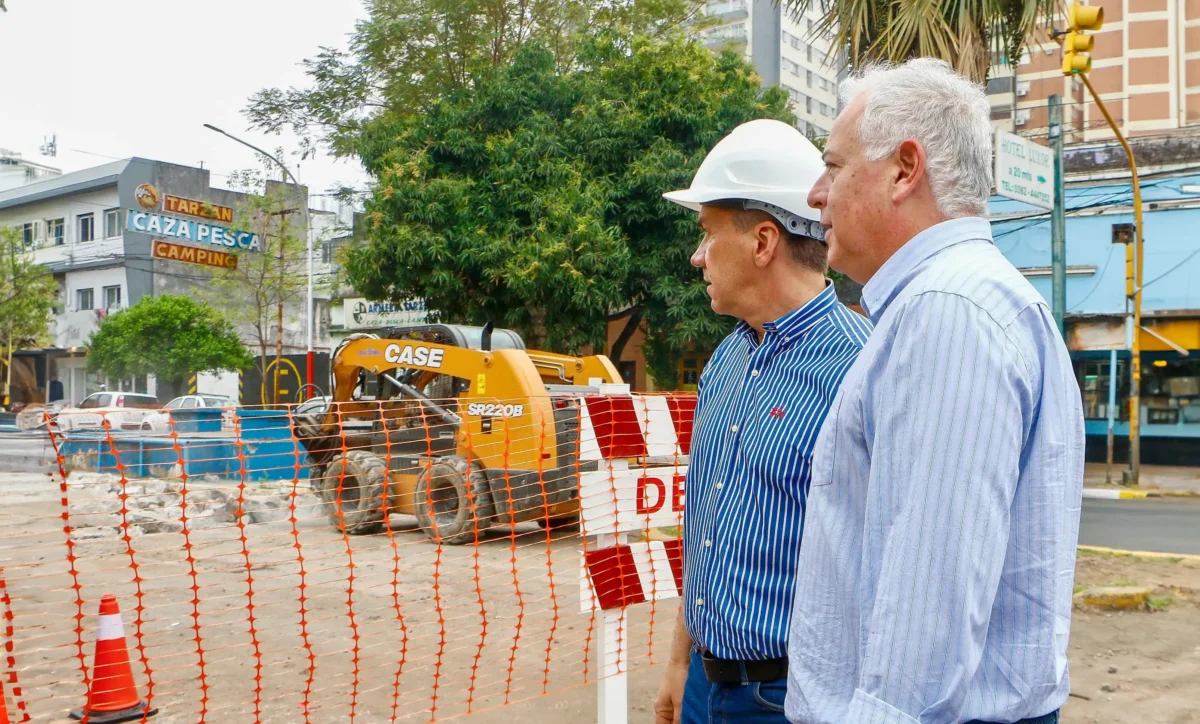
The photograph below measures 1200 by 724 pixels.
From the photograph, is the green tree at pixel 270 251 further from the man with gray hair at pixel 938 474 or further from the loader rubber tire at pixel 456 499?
the man with gray hair at pixel 938 474

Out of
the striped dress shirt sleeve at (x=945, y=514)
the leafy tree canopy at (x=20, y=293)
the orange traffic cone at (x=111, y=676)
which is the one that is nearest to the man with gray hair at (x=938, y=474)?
the striped dress shirt sleeve at (x=945, y=514)

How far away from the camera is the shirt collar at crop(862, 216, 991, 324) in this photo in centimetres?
139

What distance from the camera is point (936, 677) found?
1.20m

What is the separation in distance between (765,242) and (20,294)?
43.0 m

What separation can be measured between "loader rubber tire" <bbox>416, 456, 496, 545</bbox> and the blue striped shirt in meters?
8.25

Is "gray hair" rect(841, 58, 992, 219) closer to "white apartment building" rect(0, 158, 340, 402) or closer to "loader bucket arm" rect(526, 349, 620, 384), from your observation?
"loader bucket arm" rect(526, 349, 620, 384)

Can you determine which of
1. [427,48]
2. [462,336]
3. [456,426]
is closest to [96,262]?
[427,48]

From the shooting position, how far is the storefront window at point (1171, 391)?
74.6ft

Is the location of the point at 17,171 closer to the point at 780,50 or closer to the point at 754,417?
the point at 780,50

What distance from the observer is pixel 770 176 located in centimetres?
232

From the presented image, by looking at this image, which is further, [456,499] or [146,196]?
[146,196]

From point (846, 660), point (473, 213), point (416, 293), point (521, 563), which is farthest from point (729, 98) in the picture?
point (846, 660)

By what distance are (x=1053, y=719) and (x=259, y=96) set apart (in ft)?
78.1

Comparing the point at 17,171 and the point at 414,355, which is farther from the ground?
the point at 17,171
